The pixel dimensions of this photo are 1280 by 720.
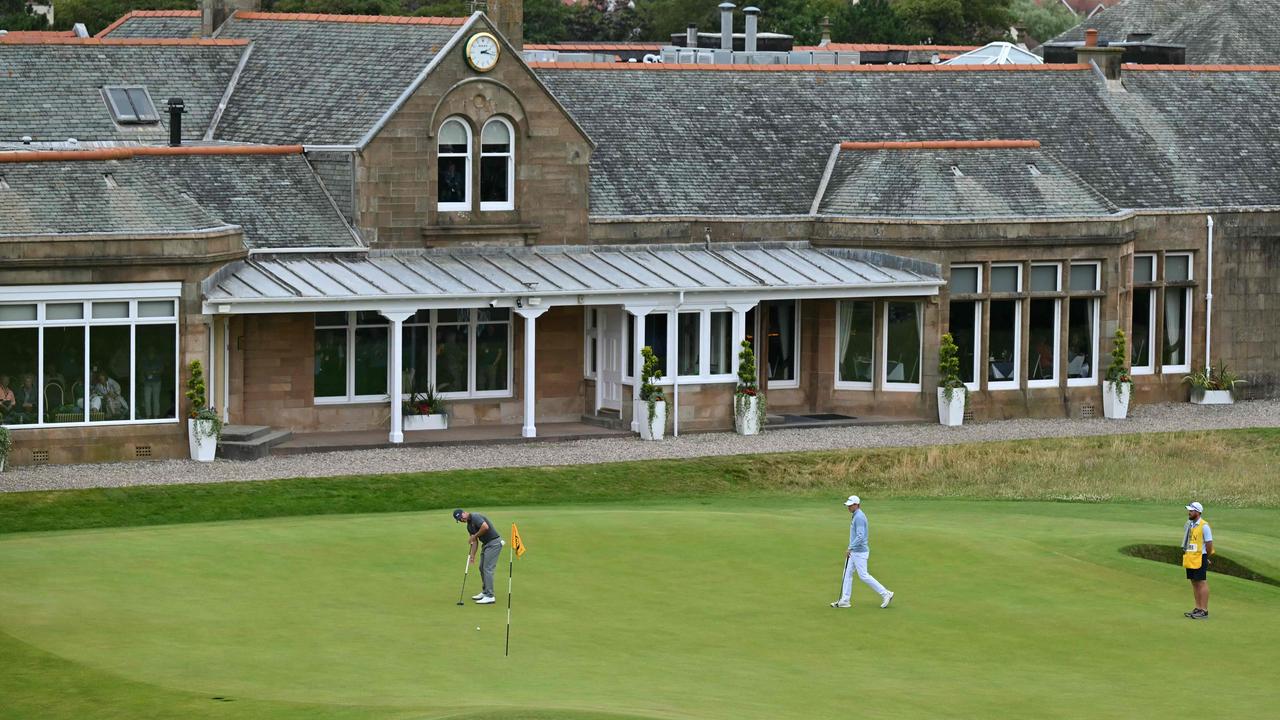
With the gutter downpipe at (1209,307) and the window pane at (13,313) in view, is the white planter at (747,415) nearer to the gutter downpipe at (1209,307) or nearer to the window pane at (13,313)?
the gutter downpipe at (1209,307)

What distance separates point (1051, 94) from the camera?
48031 mm

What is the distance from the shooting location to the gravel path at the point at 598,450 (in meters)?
34.0

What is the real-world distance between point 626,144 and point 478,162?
13.2 ft

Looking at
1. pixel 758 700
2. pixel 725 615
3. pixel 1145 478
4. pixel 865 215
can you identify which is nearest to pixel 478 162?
pixel 865 215

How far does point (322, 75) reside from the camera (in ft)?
139

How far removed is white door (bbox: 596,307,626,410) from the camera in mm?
40250

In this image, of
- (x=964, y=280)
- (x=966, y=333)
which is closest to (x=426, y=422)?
(x=966, y=333)

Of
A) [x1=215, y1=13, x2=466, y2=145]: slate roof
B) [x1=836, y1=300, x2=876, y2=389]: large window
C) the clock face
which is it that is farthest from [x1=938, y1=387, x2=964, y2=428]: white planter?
[x1=215, y1=13, x2=466, y2=145]: slate roof

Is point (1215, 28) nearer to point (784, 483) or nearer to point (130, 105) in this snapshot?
point (130, 105)

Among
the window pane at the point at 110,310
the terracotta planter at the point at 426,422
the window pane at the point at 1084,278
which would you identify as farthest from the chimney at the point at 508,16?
the window pane at the point at 1084,278

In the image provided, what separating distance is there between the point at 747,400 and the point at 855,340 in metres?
3.36

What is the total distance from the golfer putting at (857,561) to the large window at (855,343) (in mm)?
16534

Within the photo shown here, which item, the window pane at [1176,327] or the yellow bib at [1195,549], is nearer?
the yellow bib at [1195,549]

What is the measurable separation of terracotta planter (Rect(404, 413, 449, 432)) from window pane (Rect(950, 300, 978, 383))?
9240 millimetres
